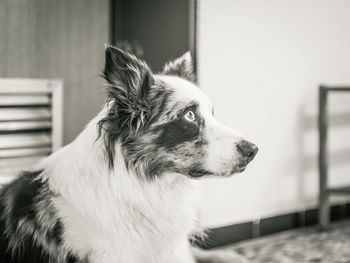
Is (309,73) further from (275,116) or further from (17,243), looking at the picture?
(17,243)

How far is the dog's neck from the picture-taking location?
5.29 feet

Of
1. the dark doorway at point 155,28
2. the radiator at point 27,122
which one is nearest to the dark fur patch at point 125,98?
the radiator at point 27,122

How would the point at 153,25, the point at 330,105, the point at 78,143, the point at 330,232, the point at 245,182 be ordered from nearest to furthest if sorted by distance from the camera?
the point at 78,143 → the point at 153,25 → the point at 245,182 → the point at 330,232 → the point at 330,105

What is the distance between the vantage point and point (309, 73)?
3.24 meters

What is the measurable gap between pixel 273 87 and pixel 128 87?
5.24 ft

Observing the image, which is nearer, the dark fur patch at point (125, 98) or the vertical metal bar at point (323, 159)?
the dark fur patch at point (125, 98)

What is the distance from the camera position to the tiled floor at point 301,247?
2562mm

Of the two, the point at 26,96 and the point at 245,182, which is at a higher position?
the point at 26,96

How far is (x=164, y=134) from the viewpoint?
1.64m

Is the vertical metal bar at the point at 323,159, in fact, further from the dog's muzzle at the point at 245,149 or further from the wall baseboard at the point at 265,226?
the dog's muzzle at the point at 245,149

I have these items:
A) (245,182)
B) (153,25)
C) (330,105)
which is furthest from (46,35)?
(330,105)

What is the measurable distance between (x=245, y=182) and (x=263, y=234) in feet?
1.12

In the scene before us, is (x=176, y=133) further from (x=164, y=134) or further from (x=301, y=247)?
(x=301, y=247)

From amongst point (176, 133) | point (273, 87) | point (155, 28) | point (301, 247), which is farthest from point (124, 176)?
point (273, 87)
